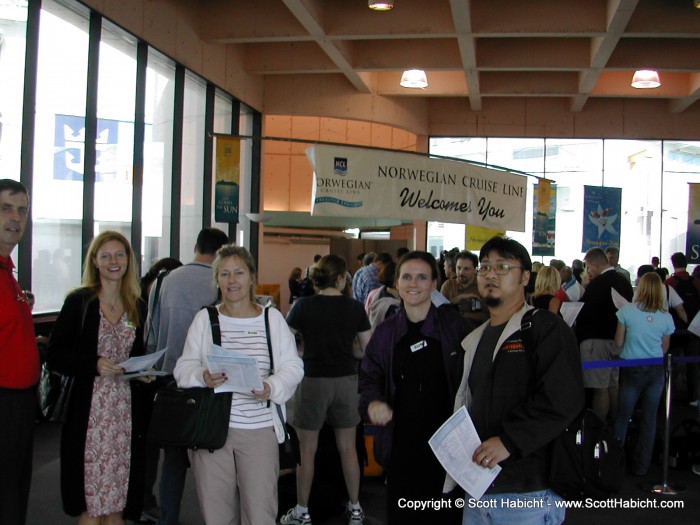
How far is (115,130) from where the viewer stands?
27.6 ft

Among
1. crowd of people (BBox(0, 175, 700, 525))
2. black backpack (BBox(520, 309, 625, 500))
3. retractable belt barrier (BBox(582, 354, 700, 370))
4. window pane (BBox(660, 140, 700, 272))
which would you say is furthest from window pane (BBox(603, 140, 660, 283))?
black backpack (BBox(520, 309, 625, 500))

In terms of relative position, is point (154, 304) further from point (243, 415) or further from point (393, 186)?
point (393, 186)

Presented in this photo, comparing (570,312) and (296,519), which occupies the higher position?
(570,312)

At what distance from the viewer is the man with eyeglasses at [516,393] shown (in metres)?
2.49

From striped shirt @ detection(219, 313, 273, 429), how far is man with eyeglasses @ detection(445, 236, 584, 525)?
1.01 metres

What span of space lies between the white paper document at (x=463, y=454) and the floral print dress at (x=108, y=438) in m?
1.73

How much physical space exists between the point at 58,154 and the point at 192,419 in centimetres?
500

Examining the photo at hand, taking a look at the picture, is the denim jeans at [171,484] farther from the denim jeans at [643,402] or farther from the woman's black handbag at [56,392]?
the denim jeans at [643,402]

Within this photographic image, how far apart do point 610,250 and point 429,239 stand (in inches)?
270

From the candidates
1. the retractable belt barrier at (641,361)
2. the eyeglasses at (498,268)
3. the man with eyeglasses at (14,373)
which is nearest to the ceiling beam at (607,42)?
the retractable belt barrier at (641,361)

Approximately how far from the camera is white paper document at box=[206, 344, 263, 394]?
3.07 meters

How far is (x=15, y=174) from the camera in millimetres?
6621

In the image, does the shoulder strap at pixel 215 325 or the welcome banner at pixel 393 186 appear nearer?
the shoulder strap at pixel 215 325

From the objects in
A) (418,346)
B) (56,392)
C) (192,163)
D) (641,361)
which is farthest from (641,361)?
(192,163)
